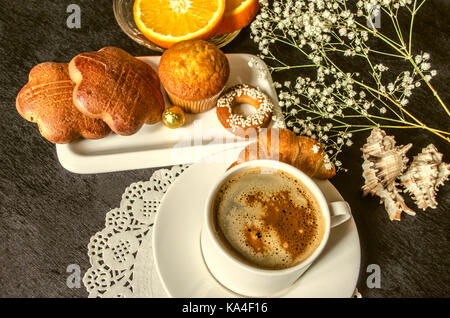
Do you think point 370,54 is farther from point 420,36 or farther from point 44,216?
point 44,216

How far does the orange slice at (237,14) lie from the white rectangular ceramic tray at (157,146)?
5.7 inches

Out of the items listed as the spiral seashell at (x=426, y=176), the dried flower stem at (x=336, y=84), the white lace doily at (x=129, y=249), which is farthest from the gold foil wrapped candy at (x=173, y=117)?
the spiral seashell at (x=426, y=176)

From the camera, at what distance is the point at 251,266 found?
0.68 metres

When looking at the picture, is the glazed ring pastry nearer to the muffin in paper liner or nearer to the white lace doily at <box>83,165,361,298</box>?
the muffin in paper liner

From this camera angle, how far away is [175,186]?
0.81m

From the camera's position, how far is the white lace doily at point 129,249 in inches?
33.8

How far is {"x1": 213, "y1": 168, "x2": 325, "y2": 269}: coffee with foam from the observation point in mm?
710

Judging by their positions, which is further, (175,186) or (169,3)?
(169,3)

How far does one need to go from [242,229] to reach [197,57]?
0.45 metres

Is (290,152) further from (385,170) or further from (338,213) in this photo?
(385,170)

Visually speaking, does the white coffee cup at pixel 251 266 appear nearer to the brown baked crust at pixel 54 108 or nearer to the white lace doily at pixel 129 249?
the white lace doily at pixel 129 249

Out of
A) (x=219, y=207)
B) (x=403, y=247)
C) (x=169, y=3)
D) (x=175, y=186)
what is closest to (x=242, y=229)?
(x=219, y=207)

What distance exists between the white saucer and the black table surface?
0.19 m
